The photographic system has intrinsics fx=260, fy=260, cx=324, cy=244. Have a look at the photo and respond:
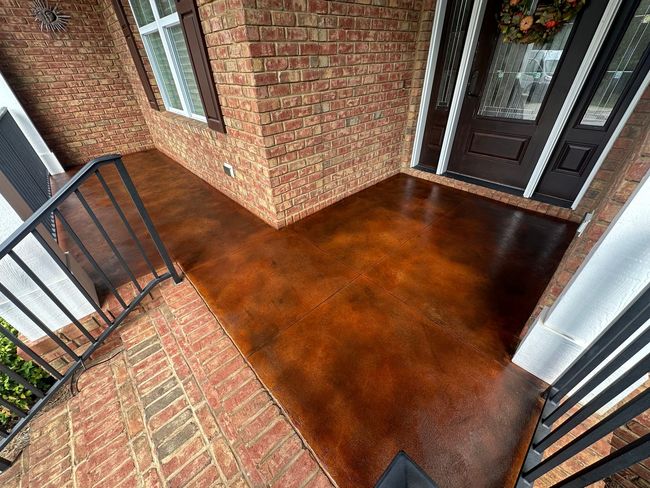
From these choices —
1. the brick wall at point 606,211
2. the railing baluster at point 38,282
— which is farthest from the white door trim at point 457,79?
the railing baluster at point 38,282

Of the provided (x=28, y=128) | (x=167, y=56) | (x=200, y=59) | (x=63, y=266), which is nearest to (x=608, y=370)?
(x=63, y=266)

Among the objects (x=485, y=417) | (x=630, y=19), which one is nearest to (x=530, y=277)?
(x=485, y=417)

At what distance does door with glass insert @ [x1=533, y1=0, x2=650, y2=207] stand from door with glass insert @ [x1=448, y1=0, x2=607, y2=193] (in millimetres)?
142

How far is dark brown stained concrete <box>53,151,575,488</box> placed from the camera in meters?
1.13

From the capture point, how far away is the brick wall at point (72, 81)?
12.2 feet

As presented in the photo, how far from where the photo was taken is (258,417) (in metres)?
1.22

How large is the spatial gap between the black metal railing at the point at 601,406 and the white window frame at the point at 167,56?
330cm

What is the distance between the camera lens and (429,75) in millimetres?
2938

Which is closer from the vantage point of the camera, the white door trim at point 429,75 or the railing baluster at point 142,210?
the railing baluster at point 142,210

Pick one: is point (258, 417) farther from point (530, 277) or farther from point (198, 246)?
point (530, 277)

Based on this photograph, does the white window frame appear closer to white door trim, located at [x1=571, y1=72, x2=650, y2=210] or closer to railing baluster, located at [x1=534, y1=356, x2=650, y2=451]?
railing baluster, located at [x1=534, y1=356, x2=650, y2=451]

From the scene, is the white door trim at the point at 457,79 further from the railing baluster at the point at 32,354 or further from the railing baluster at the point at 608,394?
the railing baluster at the point at 32,354

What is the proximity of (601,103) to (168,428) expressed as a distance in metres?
3.71

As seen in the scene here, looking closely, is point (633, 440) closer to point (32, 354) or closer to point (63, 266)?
point (32, 354)
